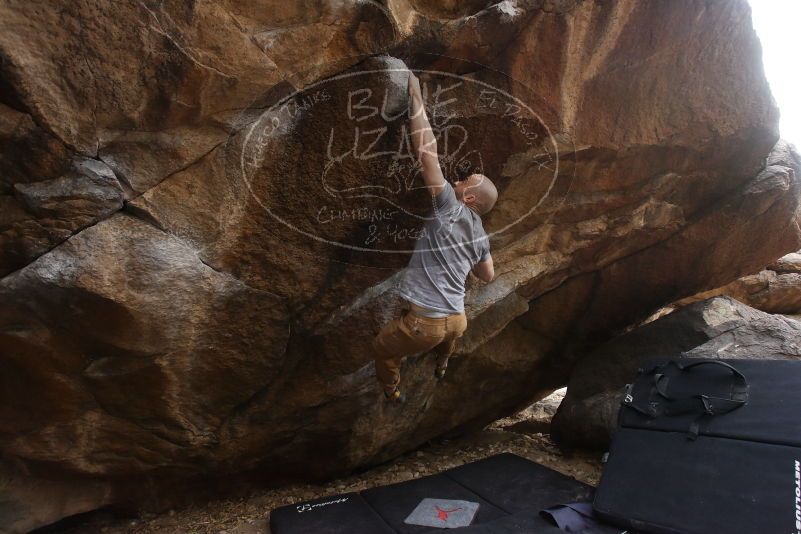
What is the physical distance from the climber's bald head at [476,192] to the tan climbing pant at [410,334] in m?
0.59

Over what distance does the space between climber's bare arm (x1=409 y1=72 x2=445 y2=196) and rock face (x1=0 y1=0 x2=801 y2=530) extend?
149 millimetres

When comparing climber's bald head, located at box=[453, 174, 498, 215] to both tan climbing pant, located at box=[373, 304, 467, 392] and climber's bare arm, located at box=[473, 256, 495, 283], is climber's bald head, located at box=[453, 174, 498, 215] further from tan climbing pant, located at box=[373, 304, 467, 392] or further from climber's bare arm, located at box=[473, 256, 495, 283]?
tan climbing pant, located at box=[373, 304, 467, 392]

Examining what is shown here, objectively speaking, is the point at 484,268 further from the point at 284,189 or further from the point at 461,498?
the point at 461,498

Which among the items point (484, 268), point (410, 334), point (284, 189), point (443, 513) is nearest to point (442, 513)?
point (443, 513)

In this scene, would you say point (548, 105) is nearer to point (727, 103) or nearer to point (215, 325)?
point (727, 103)

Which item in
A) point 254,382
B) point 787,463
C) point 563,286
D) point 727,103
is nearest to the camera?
point 787,463

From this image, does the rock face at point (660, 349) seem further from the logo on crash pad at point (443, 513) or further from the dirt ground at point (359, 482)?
the logo on crash pad at point (443, 513)

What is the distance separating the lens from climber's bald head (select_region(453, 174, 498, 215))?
285 cm

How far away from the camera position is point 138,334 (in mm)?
2711

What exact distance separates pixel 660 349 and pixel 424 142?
2.90 m

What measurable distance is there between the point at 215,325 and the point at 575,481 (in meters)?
2.52

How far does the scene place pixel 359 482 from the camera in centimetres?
407

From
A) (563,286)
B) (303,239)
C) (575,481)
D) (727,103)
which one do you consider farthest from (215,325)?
(727,103)

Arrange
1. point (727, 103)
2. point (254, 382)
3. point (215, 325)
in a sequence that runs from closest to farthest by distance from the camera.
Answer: point (215, 325) → point (254, 382) → point (727, 103)
